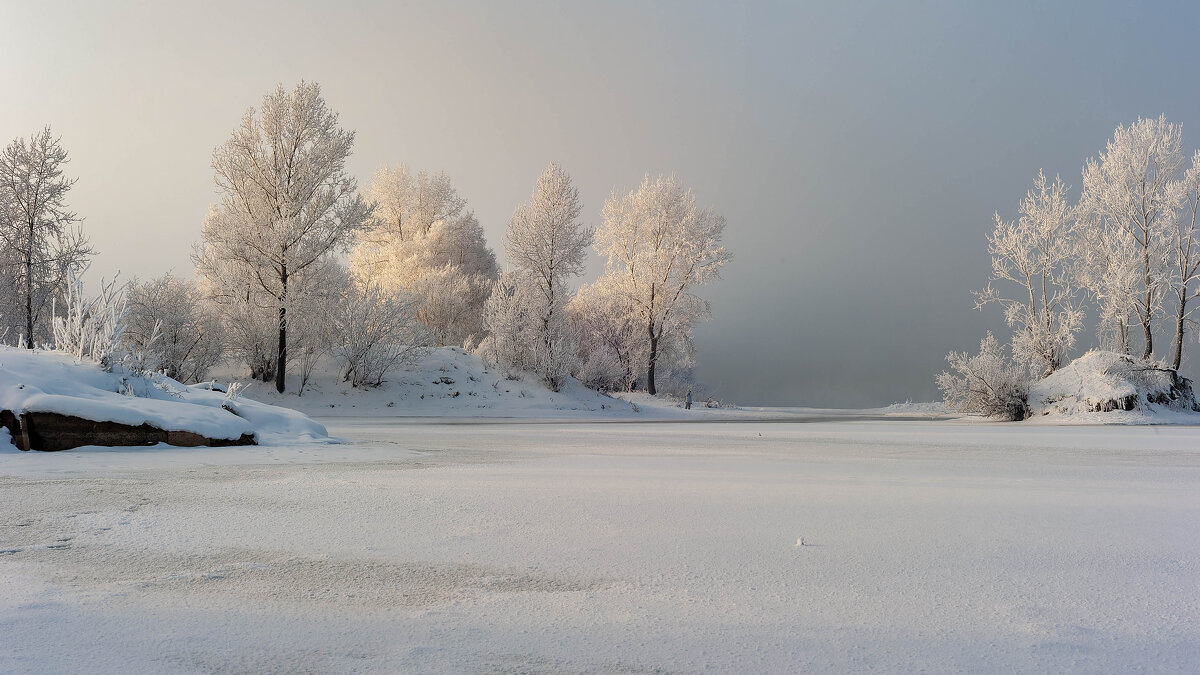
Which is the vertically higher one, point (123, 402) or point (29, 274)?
point (29, 274)

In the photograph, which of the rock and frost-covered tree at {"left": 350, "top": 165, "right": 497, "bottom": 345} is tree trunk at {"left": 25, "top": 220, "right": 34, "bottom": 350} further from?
the rock

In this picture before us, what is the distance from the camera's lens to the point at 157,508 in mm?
3994

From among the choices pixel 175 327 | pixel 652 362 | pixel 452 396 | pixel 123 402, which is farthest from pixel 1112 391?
pixel 175 327

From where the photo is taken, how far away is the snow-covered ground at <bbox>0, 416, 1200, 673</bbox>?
189 cm

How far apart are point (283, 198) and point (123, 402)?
54.0ft

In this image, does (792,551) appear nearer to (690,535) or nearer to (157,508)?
(690,535)

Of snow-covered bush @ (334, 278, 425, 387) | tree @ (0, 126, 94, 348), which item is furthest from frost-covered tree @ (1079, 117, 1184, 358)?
tree @ (0, 126, 94, 348)

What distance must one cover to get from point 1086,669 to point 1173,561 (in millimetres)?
1591

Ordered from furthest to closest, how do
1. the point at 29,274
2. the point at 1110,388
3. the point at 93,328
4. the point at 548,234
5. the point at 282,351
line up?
the point at 548,234 < the point at 29,274 < the point at 282,351 < the point at 1110,388 < the point at 93,328

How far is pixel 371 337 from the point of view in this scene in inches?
901

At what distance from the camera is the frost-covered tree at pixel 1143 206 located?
24672 millimetres

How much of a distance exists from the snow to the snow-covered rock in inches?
799

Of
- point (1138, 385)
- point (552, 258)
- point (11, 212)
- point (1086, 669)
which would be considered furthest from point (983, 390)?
point (11, 212)

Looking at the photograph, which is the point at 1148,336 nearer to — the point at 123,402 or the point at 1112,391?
the point at 1112,391
